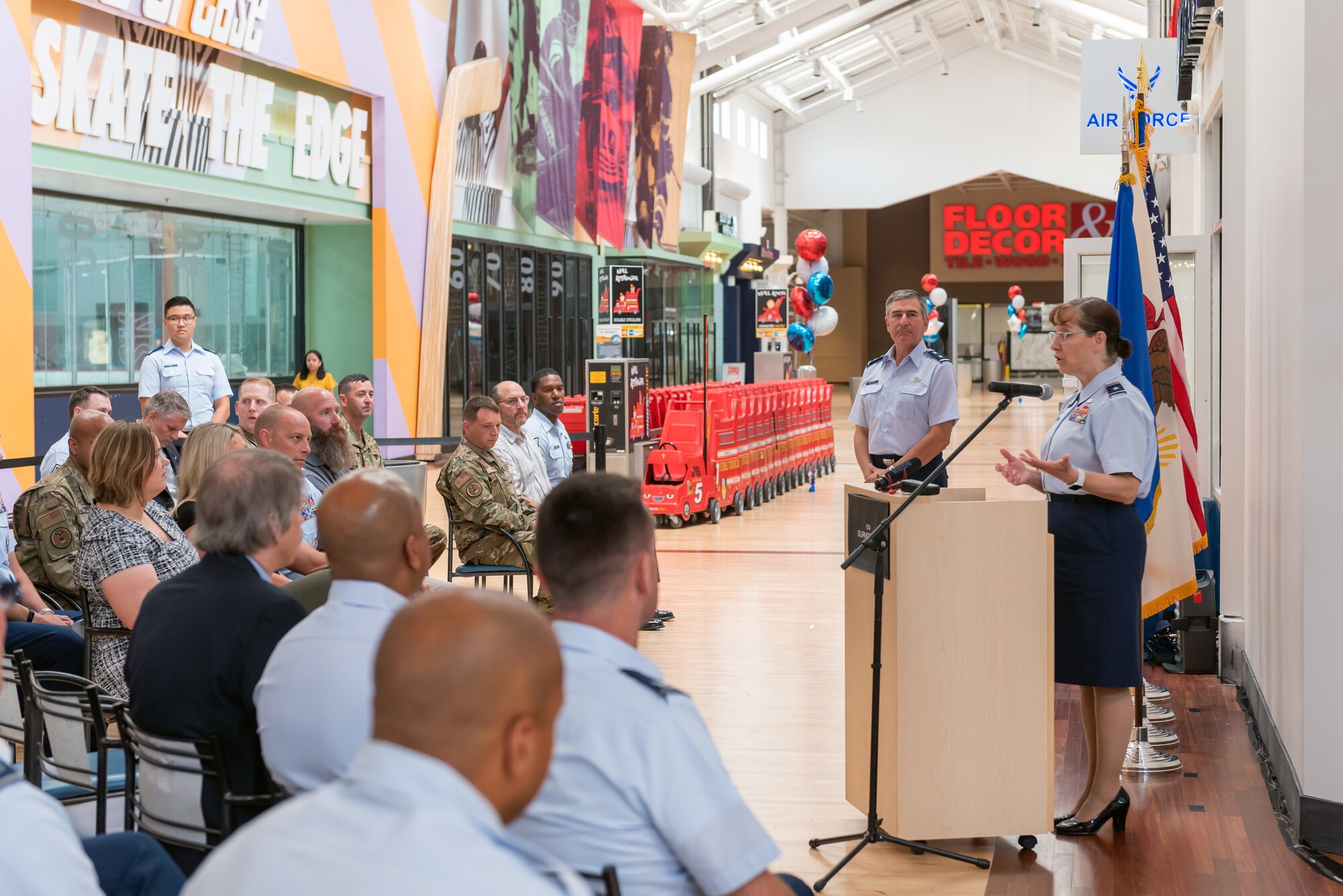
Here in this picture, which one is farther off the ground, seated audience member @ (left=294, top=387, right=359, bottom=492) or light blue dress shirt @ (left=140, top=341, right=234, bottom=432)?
light blue dress shirt @ (left=140, top=341, right=234, bottom=432)

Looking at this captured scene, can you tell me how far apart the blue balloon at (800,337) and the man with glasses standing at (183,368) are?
15.5m

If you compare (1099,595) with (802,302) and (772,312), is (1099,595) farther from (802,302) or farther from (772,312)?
(772,312)

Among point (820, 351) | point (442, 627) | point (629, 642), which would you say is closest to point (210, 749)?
point (629, 642)

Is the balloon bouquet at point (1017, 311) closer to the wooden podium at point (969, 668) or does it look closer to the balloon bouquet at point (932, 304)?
the balloon bouquet at point (932, 304)

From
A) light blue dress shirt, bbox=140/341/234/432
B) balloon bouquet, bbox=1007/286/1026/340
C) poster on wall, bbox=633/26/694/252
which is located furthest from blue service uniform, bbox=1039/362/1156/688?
balloon bouquet, bbox=1007/286/1026/340

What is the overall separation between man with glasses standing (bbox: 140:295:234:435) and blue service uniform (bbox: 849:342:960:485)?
4026mm

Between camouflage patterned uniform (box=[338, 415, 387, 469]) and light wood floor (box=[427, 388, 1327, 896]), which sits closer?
light wood floor (box=[427, 388, 1327, 896])

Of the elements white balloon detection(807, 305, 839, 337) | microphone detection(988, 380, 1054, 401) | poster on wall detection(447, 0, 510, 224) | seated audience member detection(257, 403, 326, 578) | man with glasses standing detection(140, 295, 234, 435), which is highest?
poster on wall detection(447, 0, 510, 224)

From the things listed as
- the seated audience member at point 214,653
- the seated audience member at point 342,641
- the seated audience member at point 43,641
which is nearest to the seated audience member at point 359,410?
the seated audience member at point 43,641

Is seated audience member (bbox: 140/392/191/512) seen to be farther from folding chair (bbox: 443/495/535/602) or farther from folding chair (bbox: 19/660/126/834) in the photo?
folding chair (bbox: 19/660/126/834)

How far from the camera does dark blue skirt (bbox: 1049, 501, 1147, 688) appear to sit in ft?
13.1

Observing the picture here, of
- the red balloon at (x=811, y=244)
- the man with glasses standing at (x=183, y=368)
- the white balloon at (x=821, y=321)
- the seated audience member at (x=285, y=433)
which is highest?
the red balloon at (x=811, y=244)

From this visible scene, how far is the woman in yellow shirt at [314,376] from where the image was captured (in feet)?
47.1

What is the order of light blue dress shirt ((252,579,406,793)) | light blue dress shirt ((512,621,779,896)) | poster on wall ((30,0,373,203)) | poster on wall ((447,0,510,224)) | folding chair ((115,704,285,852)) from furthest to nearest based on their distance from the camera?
poster on wall ((447,0,510,224)), poster on wall ((30,0,373,203)), folding chair ((115,704,285,852)), light blue dress shirt ((252,579,406,793)), light blue dress shirt ((512,621,779,896))
